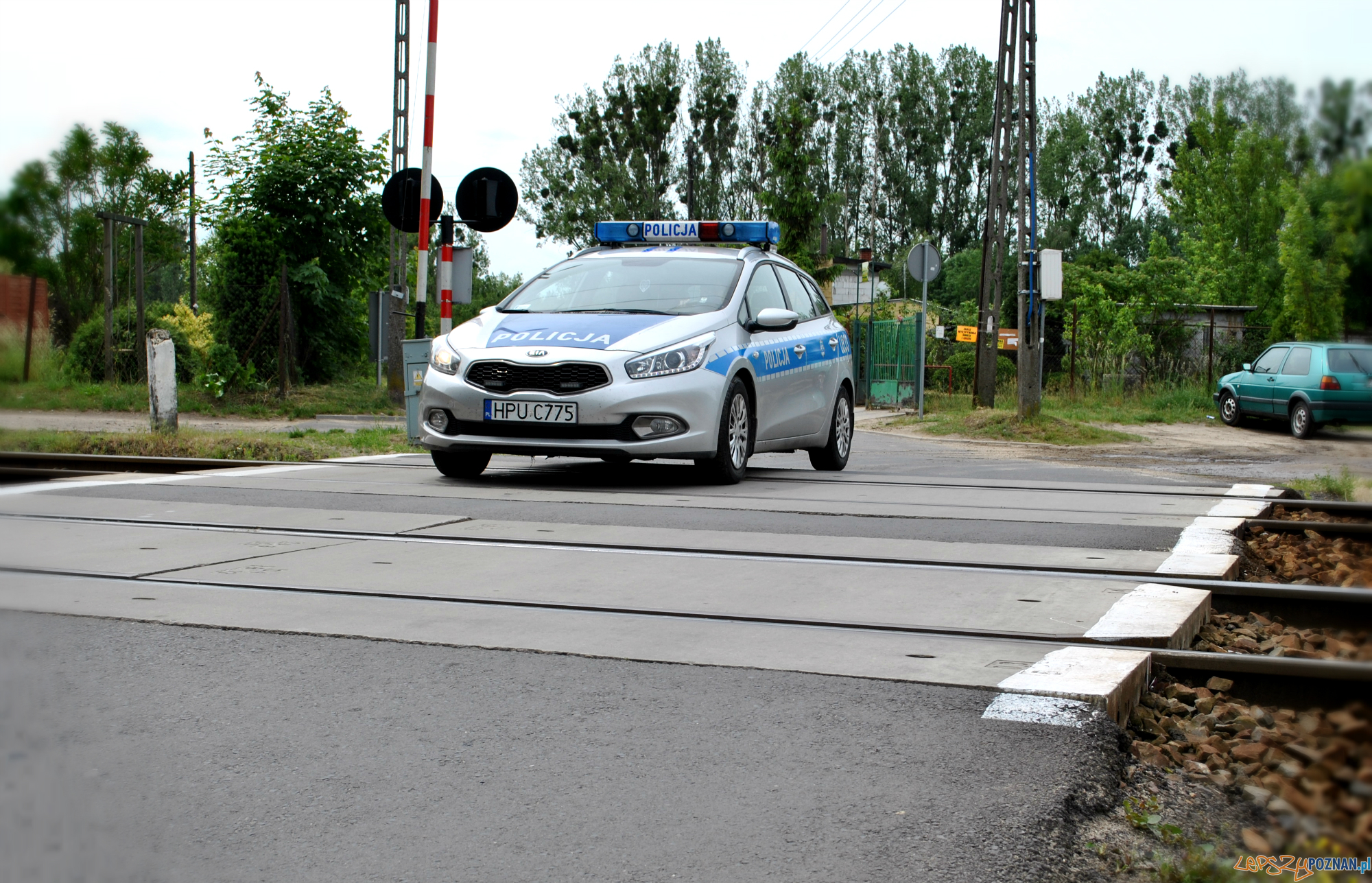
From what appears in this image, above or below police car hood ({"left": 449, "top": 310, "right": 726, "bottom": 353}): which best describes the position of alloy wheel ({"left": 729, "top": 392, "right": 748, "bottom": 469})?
below

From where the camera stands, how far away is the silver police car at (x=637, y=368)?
27.3 feet

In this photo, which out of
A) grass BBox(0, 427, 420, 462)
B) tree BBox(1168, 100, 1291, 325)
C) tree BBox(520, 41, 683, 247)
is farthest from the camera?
tree BBox(520, 41, 683, 247)

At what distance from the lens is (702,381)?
8484 millimetres

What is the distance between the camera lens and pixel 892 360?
30.7 m

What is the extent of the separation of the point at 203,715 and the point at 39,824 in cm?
271

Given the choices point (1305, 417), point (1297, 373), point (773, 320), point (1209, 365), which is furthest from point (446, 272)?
point (1305, 417)

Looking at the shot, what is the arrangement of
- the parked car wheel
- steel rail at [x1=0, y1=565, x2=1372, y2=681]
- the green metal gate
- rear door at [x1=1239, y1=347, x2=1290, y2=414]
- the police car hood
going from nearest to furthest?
the parked car wheel → rear door at [x1=1239, y1=347, x2=1290, y2=414] → steel rail at [x1=0, y1=565, x2=1372, y2=681] → the police car hood → the green metal gate

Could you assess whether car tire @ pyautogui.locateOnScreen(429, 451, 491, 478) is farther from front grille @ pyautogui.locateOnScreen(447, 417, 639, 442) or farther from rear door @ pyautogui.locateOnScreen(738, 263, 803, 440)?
rear door @ pyautogui.locateOnScreen(738, 263, 803, 440)

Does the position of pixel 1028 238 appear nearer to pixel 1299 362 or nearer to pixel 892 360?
pixel 892 360

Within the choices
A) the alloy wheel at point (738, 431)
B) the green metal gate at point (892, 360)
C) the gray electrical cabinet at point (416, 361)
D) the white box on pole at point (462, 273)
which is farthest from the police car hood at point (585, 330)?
the green metal gate at point (892, 360)

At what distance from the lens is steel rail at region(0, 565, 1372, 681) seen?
11.6 ft

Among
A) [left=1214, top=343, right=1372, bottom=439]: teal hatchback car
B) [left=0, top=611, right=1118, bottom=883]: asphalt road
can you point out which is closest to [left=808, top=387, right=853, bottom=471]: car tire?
[left=0, top=611, right=1118, bottom=883]: asphalt road

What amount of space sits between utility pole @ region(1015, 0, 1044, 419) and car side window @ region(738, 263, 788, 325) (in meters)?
9.30

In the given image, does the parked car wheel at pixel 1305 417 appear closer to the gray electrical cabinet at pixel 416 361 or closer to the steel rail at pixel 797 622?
the steel rail at pixel 797 622
